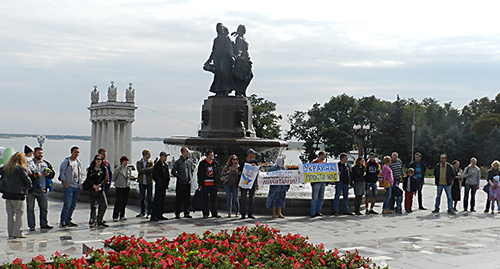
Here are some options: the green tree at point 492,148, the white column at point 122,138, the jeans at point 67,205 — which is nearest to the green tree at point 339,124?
the green tree at point 492,148

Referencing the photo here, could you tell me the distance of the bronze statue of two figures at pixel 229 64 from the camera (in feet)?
61.9

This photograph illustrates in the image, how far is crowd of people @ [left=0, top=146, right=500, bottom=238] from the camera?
1082cm

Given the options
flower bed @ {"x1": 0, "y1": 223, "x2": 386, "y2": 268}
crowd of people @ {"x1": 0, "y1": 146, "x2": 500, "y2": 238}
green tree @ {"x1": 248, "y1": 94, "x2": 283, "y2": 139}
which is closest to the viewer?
flower bed @ {"x1": 0, "y1": 223, "x2": 386, "y2": 268}

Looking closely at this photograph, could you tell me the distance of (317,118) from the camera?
→ 6512 centimetres

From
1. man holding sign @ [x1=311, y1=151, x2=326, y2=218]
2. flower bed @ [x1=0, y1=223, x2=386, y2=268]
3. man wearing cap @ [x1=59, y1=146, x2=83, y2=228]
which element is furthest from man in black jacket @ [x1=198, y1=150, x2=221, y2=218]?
flower bed @ [x1=0, y1=223, x2=386, y2=268]

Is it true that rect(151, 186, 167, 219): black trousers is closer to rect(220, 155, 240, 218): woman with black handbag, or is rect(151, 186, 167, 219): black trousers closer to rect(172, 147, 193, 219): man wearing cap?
rect(172, 147, 193, 219): man wearing cap

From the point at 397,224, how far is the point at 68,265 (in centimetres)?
911

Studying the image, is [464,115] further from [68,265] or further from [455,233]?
[68,265]

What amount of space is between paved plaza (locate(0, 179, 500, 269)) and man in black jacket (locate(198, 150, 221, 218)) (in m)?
0.32

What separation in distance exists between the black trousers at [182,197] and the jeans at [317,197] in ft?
10.2

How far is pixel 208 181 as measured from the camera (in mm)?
13820

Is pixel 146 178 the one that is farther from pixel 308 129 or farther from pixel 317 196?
pixel 308 129

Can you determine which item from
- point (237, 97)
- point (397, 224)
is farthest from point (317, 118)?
point (397, 224)

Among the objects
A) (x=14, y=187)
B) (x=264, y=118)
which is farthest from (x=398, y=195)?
(x=264, y=118)
